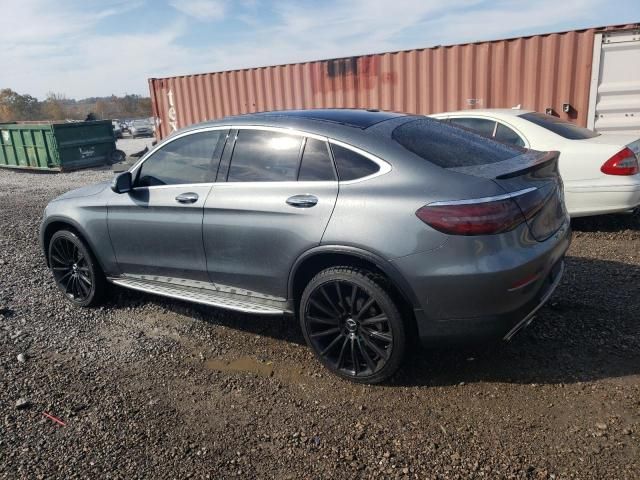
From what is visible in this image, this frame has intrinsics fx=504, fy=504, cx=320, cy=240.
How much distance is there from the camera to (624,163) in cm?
532

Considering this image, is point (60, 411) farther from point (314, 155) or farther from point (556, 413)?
point (556, 413)

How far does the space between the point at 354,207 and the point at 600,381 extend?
5.80ft

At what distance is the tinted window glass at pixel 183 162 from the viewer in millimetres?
3707

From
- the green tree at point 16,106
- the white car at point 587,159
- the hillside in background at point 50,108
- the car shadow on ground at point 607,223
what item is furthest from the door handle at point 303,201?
the green tree at point 16,106

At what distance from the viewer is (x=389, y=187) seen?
2855 mm

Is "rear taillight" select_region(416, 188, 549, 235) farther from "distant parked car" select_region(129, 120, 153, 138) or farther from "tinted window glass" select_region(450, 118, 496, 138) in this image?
"distant parked car" select_region(129, 120, 153, 138)

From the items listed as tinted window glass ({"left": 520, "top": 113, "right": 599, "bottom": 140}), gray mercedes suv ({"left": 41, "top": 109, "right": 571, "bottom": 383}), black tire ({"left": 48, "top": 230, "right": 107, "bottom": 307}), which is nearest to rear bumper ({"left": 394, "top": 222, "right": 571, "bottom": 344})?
gray mercedes suv ({"left": 41, "top": 109, "right": 571, "bottom": 383})

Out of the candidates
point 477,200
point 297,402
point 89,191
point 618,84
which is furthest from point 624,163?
point 89,191

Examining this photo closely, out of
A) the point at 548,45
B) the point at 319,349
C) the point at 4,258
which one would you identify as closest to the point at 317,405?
the point at 319,349

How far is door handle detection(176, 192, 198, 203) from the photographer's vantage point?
A: 11.9ft

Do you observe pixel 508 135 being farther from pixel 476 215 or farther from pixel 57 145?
pixel 57 145

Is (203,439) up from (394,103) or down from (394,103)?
down

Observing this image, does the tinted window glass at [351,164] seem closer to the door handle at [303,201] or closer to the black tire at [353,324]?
the door handle at [303,201]

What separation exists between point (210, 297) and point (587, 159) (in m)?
4.31
